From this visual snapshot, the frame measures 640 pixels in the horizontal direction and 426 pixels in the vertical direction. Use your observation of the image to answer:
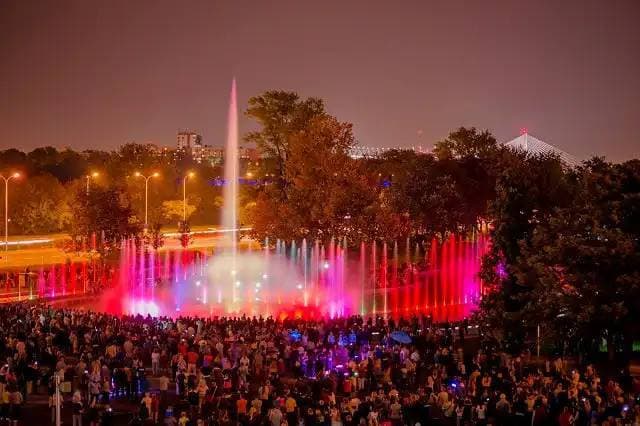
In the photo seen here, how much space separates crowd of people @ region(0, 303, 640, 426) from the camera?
19828 millimetres

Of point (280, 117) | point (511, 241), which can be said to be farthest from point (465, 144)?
point (511, 241)

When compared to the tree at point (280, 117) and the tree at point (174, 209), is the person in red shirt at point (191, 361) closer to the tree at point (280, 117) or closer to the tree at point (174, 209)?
the tree at point (280, 117)

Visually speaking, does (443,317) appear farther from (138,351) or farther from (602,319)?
(138,351)

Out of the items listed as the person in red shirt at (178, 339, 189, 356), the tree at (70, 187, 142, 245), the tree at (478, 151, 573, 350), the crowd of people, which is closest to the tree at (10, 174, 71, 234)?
the tree at (70, 187, 142, 245)

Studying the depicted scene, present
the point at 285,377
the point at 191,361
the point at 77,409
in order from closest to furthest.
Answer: the point at 77,409, the point at 191,361, the point at 285,377

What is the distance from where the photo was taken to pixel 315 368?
2555 centimetres

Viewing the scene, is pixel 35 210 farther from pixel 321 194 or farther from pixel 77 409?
pixel 77 409

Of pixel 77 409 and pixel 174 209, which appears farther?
pixel 174 209

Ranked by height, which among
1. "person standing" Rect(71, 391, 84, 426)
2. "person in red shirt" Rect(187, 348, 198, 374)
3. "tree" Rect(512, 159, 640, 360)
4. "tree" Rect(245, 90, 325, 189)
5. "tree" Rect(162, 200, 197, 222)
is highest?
"tree" Rect(245, 90, 325, 189)

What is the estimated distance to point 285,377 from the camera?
82.3 feet

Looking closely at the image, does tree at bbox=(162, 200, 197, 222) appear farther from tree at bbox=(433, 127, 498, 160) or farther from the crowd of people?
the crowd of people

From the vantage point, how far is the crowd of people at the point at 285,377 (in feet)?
65.1

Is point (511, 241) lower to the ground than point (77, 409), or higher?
higher

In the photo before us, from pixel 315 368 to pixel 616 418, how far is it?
9.82 m
